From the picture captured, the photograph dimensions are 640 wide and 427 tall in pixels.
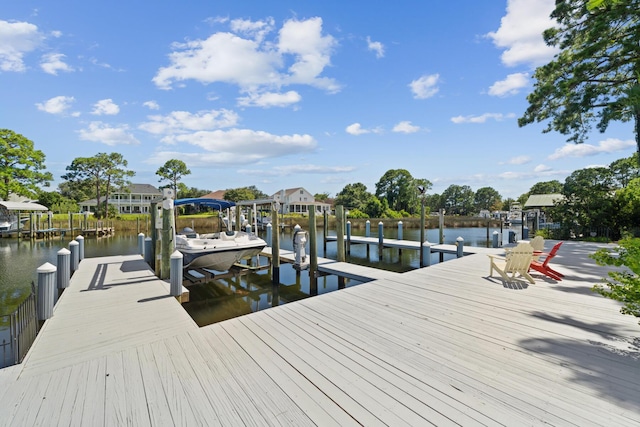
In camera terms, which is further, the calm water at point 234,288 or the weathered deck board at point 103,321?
the calm water at point 234,288

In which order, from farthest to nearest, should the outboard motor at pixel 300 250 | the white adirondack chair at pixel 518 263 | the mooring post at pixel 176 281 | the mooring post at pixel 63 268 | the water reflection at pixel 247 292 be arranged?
the outboard motor at pixel 300 250
the water reflection at pixel 247 292
the mooring post at pixel 63 268
the white adirondack chair at pixel 518 263
the mooring post at pixel 176 281

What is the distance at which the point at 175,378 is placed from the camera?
8.96 ft

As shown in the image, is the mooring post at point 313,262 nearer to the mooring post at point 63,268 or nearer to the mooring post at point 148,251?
the mooring post at point 148,251

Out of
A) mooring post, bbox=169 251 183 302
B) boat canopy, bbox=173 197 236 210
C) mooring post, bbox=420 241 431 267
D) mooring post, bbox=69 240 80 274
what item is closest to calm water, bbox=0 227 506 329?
mooring post, bbox=69 240 80 274

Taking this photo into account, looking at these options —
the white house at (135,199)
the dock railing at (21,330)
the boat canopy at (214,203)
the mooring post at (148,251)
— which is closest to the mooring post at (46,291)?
the dock railing at (21,330)

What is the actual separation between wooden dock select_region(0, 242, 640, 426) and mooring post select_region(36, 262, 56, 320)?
0.57ft

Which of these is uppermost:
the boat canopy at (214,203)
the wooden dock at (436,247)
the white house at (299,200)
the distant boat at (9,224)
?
the white house at (299,200)

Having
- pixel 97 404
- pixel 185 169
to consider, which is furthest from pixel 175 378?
pixel 185 169

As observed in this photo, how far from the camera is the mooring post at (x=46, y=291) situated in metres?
4.14

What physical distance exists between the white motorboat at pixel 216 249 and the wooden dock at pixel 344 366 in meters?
3.05

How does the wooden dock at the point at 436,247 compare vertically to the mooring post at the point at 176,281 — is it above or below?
below

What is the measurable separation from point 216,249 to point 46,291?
408 centimetres

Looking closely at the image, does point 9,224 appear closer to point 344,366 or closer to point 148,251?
point 148,251

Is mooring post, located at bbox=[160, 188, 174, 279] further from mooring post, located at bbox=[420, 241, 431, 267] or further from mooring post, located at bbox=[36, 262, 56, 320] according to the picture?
mooring post, located at bbox=[420, 241, 431, 267]
